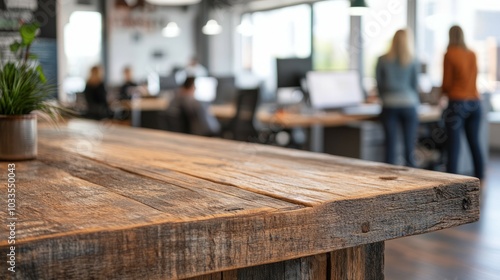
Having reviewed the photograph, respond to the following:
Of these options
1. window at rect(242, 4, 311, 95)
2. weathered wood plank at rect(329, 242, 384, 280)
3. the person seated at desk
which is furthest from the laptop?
window at rect(242, 4, 311, 95)

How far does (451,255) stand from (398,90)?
225cm

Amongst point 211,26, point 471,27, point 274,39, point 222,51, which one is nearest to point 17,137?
point 471,27

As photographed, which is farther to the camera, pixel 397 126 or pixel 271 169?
pixel 397 126

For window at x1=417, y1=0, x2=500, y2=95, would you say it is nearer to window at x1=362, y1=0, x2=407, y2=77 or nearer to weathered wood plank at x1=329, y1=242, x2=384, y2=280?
window at x1=362, y1=0, x2=407, y2=77

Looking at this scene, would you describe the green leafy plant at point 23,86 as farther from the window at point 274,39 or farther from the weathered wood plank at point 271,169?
the window at point 274,39

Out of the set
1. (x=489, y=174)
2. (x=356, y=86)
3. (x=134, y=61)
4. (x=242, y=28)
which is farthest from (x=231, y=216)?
(x=134, y=61)

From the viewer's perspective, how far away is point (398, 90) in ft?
19.0

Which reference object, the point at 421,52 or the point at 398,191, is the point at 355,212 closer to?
the point at 398,191

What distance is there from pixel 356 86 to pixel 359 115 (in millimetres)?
519

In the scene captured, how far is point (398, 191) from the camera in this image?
130 cm

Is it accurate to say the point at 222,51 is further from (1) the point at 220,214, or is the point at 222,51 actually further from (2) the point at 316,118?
(1) the point at 220,214

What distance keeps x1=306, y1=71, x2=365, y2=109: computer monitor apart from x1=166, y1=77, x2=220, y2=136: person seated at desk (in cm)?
107

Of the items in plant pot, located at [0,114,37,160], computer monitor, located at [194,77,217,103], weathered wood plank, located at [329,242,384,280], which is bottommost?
weathered wood plank, located at [329,242,384,280]

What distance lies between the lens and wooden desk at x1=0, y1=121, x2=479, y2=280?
97 centimetres
